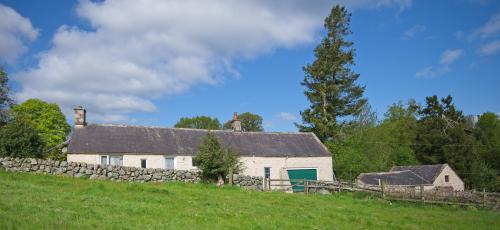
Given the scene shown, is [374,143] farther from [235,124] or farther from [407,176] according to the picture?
[235,124]

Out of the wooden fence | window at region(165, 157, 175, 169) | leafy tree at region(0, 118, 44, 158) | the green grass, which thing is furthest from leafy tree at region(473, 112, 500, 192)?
leafy tree at region(0, 118, 44, 158)

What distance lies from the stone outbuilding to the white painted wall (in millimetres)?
5916

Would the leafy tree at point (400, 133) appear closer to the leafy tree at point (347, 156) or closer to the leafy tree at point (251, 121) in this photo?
the leafy tree at point (347, 156)

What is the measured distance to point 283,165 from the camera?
117 feet

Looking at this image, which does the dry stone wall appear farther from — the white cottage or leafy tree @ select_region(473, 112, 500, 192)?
leafy tree @ select_region(473, 112, 500, 192)

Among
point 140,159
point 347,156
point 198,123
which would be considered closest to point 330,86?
point 347,156

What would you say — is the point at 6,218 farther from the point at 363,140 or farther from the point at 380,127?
the point at 380,127

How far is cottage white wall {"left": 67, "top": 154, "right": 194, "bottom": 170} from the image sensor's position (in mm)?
30194

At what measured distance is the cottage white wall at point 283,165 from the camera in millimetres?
34881

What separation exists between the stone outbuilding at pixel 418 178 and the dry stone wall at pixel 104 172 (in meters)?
18.1

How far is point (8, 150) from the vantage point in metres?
22.7

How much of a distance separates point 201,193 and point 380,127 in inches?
2211

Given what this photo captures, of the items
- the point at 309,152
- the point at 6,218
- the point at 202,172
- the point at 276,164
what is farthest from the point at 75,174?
the point at 309,152

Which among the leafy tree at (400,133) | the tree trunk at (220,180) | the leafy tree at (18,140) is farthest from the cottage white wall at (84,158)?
the leafy tree at (400,133)
